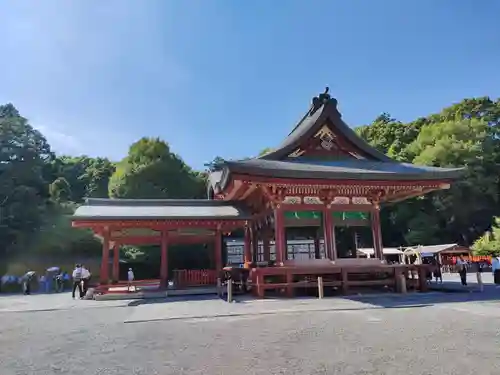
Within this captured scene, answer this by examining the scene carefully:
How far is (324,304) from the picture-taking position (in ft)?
36.6

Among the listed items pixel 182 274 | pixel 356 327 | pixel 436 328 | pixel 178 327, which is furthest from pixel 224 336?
pixel 182 274

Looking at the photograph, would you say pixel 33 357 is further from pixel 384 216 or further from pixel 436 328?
pixel 384 216

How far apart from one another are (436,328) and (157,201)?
547 inches

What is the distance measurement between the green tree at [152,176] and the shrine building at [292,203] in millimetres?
15598

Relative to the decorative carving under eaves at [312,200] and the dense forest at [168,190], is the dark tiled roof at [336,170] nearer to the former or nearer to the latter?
the decorative carving under eaves at [312,200]

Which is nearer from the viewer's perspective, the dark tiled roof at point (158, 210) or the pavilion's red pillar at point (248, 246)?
the dark tiled roof at point (158, 210)

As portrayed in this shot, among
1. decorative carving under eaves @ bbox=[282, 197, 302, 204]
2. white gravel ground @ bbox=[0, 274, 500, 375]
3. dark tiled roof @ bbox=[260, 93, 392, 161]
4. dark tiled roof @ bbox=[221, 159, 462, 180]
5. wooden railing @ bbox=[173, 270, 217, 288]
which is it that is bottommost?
white gravel ground @ bbox=[0, 274, 500, 375]

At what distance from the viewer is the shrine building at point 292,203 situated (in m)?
14.0

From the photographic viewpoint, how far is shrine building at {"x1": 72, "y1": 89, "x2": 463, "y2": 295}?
14.0 m

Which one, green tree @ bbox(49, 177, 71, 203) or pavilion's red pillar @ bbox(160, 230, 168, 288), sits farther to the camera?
green tree @ bbox(49, 177, 71, 203)

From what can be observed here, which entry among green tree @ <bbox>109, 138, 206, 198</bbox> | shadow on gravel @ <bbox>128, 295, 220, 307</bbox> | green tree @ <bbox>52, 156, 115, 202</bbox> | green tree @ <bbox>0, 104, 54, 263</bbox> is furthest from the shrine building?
green tree @ <bbox>52, 156, 115, 202</bbox>

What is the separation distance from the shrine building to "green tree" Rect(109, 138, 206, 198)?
1560 centimetres

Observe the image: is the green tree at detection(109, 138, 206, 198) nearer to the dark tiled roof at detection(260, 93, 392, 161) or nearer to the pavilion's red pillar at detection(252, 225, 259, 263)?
the pavilion's red pillar at detection(252, 225, 259, 263)

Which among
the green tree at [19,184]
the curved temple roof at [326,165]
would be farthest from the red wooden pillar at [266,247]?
the green tree at [19,184]
